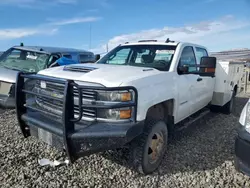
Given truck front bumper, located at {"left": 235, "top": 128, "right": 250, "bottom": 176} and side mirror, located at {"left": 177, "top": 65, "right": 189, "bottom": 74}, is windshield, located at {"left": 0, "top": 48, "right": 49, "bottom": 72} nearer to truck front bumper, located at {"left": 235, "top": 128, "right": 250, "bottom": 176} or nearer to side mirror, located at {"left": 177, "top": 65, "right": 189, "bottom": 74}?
side mirror, located at {"left": 177, "top": 65, "right": 189, "bottom": 74}

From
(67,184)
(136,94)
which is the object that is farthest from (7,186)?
(136,94)

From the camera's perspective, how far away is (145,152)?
3.02 metres

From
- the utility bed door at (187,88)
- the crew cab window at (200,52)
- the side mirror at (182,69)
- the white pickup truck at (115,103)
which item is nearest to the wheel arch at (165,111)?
the white pickup truck at (115,103)

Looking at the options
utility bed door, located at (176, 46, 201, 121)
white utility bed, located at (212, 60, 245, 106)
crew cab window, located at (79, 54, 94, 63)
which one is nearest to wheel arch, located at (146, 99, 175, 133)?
utility bed door, located at (176, 46, 201, 121)

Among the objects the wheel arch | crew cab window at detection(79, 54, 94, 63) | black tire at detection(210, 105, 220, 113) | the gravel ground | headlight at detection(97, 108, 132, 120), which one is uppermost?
crew cab window at detection(79, 54, 94, 63)

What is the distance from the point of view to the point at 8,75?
5.64 m

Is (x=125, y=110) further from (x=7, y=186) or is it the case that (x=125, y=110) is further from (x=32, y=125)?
(x=7, y=186)

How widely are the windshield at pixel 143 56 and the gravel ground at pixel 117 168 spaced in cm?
151

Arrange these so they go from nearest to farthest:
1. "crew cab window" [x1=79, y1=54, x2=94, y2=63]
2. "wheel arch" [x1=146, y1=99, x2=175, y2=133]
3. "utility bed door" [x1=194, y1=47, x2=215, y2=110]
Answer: "wheel arch" [x1=146, y1=99, x2=175, y2=133], "utility bed door" [x1=194, y1=47, x2=215, y2=110], "crew cab window" [x1=79, y1=54, x2=94, y2=63]

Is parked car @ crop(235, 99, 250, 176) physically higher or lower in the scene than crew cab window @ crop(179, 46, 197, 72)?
lower

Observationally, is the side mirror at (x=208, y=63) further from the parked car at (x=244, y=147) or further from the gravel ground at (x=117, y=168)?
the gravel ground at (x=117, y=168)

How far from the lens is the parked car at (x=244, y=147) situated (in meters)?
2.63

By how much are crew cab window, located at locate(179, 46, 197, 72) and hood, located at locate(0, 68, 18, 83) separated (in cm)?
388

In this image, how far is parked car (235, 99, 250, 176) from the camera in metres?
2.63
